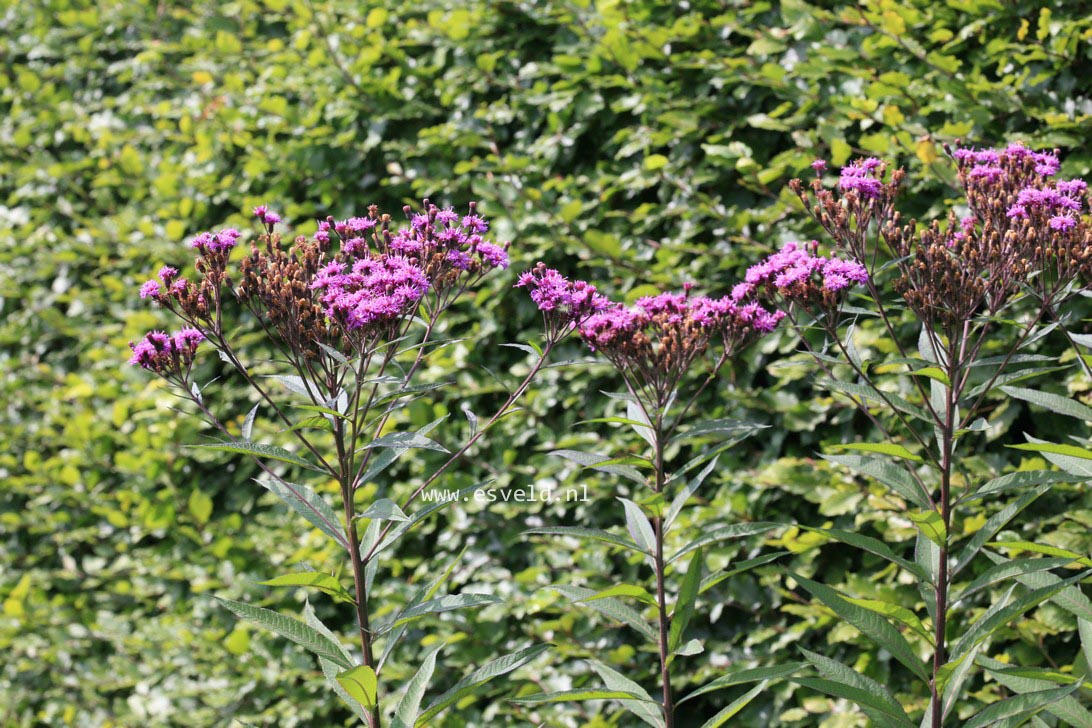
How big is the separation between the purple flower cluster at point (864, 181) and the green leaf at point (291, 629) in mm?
1322

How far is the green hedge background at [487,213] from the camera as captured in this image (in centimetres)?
267

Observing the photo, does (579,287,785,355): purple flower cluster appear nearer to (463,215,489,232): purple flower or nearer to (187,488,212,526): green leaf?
(463,215,489,232): purple flower

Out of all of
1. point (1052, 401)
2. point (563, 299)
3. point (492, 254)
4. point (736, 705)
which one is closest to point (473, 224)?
point (492, 254)

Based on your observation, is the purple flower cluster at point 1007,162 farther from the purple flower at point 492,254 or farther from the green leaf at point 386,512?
the green leaf at point 386,512

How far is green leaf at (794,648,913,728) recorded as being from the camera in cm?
171

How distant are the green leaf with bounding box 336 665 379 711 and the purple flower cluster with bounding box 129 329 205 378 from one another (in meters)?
0.67

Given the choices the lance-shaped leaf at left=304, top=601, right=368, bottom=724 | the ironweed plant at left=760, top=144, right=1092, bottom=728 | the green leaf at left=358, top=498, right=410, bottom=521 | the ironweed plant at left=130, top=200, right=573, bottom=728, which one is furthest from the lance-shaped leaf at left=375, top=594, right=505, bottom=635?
the ironweed plant at left=760, top=144, right=1092, bottom=728

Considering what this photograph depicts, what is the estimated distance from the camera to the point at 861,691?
5.68ft

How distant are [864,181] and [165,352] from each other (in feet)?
4.64

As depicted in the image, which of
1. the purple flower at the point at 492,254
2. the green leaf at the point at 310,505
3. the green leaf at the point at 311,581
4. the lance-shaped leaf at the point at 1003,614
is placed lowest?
the lance-shaped leaf at the point at 1003,614

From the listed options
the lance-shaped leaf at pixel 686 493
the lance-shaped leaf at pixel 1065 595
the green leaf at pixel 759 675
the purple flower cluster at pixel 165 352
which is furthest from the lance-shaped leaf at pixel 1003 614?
the purple flower cluster at pixel 165 352

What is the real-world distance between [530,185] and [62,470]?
8.67 feet

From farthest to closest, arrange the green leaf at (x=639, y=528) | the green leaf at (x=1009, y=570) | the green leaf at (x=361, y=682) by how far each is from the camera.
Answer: the green leaf at (x=639, y=528), the green leaf at (x=1009, y=570), the green leaf at (x=361, y=682)

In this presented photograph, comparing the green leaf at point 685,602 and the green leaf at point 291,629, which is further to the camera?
the green leaf at point 685,602
